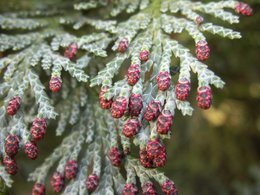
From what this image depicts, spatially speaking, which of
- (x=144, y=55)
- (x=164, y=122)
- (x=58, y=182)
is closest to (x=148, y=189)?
(x=164, y=122)

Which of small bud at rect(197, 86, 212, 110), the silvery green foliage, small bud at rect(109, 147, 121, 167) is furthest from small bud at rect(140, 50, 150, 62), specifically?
the silvery green foliage

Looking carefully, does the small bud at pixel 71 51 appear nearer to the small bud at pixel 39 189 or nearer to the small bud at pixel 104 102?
the small bud at pixel 104 102

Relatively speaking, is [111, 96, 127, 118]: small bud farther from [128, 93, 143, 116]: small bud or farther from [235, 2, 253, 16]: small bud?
[235, 2, 253, 16]: small bud

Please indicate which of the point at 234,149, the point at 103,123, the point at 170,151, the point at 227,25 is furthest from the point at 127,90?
the point at 234,149

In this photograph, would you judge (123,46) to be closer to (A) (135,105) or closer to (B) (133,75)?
(B) (133,75)

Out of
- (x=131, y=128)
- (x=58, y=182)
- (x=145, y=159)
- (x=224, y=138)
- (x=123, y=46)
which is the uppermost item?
(x=123, y=46)

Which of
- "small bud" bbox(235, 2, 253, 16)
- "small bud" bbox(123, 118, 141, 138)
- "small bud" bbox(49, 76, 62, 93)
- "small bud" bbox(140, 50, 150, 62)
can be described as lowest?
"small bud" bbox(123, 118, 141, 138)
